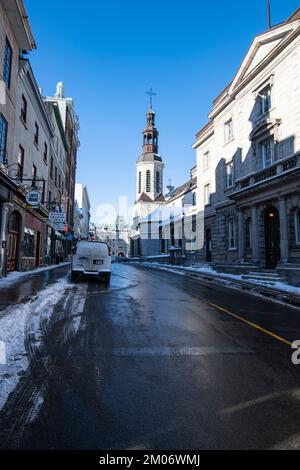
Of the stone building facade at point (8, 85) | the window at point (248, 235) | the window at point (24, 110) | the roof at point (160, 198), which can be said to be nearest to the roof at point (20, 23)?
the stone building facade at point (8, 85)

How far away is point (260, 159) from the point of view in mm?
22812

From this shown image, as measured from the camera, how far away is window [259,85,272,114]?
→ 22.5 m

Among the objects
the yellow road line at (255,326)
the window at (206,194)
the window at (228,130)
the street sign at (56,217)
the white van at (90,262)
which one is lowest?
the yellow road line at (255,326)

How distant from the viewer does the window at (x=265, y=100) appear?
73.8 ft

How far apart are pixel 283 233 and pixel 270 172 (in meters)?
4.22

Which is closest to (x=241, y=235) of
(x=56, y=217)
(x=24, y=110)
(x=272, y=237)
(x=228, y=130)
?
(x=272, y=237)

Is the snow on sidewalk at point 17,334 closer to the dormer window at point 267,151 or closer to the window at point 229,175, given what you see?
the dormer window at point 267,151

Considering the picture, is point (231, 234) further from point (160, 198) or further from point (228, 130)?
point (160, 198)

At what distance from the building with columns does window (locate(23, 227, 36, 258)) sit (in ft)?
47.4

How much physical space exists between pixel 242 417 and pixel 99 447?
1.47 meters

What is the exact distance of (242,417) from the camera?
3.31 meters

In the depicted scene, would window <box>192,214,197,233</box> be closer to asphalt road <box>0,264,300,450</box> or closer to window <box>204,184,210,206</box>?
window <box>204,184,210,206</box>

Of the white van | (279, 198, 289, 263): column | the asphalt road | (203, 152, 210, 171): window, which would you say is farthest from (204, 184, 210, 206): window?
the asphalt road

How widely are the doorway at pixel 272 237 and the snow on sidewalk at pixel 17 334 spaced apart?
15.0 m
